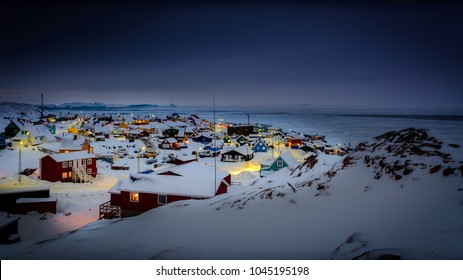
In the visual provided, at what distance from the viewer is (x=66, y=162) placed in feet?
78.9

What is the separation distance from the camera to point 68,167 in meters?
24.3

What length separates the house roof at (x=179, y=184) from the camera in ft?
46.4

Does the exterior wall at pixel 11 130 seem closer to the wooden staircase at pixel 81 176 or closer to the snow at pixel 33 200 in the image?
the wooden staircase at pixel 81 176

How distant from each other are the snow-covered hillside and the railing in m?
9.90

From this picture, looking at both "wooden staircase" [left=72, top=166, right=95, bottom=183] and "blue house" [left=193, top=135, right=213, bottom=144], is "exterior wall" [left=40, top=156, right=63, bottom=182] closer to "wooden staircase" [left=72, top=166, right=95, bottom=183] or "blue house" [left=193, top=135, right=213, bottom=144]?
"wooden staircase" [left=72, top=166, right=95, bottom=183]

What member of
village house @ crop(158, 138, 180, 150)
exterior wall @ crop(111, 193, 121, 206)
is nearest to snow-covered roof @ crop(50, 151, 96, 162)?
exterior wall @ crop(111, 193, 121, 206)

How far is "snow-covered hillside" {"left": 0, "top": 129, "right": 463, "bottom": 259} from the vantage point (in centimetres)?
365

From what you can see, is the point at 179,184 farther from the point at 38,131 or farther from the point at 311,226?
the point at 38,131

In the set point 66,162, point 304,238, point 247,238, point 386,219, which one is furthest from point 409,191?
point 66,162

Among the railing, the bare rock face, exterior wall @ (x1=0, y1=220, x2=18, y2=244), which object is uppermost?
the bare rock face

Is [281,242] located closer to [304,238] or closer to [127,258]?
[304,238]

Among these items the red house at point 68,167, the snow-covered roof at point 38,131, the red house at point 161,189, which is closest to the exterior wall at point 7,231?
the red house at point 161,189

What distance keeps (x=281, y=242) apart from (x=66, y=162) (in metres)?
24.8

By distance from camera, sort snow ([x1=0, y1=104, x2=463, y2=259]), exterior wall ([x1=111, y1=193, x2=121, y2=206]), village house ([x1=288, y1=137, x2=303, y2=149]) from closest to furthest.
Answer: snow ([x1=0, y1=104, x2=463, y2=259]) → exterior wall ([x1=111, y1=193, x2=121, y2=206]) → village house ([x1=288, y1=137, x2=303, y2=149])
